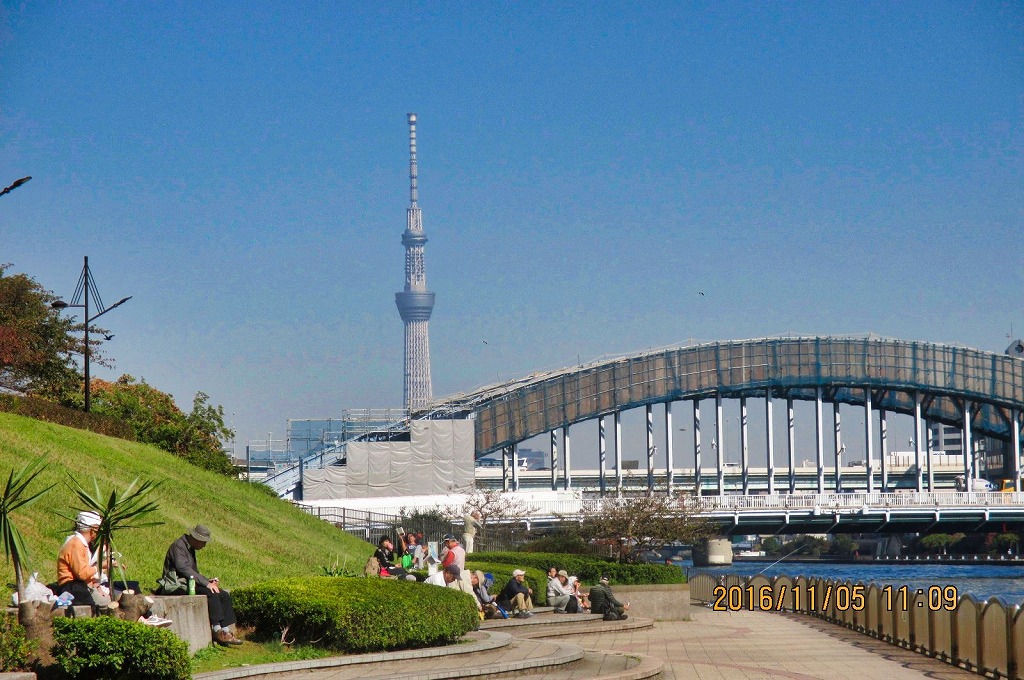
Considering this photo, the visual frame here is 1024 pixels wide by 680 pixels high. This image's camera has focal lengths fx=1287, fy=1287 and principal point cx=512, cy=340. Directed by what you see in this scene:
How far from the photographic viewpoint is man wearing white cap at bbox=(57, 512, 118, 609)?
15.5m

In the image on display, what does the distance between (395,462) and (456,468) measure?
4884 millimetres

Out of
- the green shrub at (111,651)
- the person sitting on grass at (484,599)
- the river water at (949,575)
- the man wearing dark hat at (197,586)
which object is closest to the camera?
the green shrub at (111,651)

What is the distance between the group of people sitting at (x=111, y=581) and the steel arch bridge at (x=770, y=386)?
76608 mm

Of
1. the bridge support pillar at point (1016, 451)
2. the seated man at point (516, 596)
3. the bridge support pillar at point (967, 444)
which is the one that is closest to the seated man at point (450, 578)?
the seated man at point (516, 596)

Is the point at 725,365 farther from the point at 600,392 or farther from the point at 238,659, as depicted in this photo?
the point at 238,659

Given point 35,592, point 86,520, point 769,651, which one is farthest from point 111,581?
point 769,651

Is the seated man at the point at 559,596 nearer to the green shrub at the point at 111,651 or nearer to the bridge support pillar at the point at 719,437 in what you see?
the green shrub at the point at 111,651

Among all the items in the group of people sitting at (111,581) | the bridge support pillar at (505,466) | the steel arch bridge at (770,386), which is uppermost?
the steel arch bridge at (770,386)

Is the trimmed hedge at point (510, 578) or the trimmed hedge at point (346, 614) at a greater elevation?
the trimmed hedge at point (346, 614)

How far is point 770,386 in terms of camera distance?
103000 mm

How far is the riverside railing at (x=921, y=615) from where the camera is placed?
66.7 ft

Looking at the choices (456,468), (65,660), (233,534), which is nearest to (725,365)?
(456,468)
